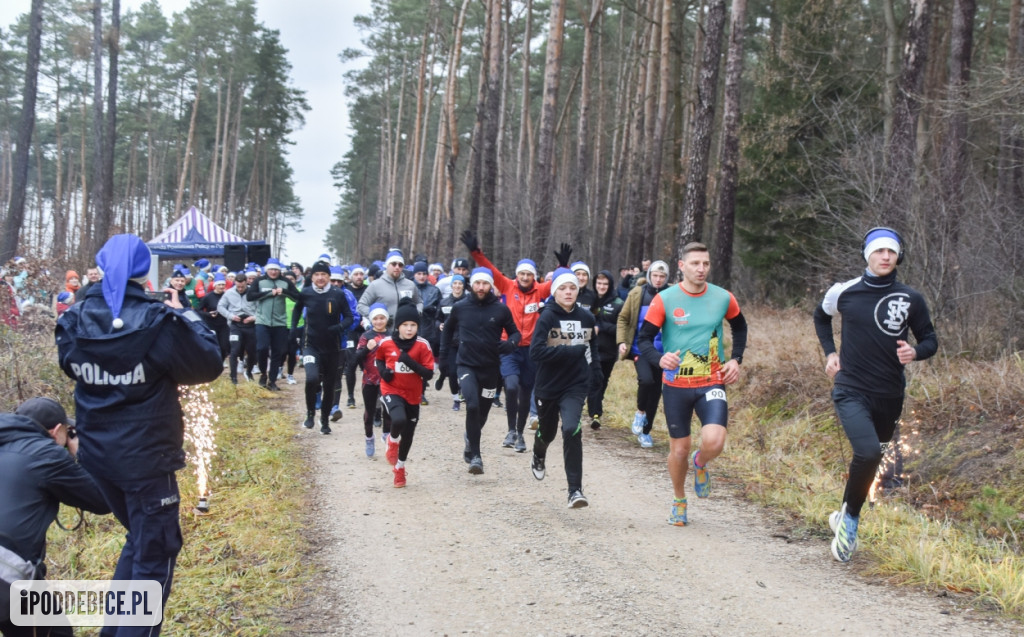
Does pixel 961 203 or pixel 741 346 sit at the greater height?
pixel 961 203

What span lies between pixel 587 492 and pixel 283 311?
26.0ft

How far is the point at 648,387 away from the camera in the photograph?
10.0m

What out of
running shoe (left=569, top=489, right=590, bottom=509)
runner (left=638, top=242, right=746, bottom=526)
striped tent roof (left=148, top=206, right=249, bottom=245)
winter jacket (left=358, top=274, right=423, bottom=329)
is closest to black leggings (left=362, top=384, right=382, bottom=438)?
winter jacket (left=358, top=274, right=423, bottom=329)

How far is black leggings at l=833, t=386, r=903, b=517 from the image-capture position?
5.55 meters

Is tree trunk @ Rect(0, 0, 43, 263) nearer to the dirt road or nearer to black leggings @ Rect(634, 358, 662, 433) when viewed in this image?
the dirt road

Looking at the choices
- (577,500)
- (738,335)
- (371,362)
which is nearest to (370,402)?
(371,362)

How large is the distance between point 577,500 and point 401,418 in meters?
2.21

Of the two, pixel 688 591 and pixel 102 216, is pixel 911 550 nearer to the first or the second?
pixel 688 591

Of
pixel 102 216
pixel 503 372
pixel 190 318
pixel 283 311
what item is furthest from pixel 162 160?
pixel 190 318

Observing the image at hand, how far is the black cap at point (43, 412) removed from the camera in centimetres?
398

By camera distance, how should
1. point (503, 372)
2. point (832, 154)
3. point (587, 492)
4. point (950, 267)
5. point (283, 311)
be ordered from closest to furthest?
point (587, 492), point (503, 372), point (950, 267), point (283, 311), point (832, 154)

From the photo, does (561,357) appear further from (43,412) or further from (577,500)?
(43,412)

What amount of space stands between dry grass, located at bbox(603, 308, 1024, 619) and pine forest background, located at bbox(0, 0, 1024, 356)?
5.96 ft

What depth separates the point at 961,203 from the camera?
10.6m
